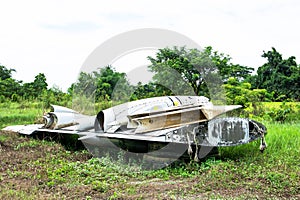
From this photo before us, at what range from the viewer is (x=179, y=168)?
6008 mm

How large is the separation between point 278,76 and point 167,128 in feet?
48.0

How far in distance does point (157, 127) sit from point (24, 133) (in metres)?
4.02

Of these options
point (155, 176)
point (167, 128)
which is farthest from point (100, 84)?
point (155, 176)

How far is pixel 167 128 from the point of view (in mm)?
6438

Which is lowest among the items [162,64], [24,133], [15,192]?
[15,192]

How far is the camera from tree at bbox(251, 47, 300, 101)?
18891 mm

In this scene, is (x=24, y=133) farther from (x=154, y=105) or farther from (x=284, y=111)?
(x=284, y=111)

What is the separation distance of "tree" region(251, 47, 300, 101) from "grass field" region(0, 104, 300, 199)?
1222 cm

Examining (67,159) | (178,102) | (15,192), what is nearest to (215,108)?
(178,102)

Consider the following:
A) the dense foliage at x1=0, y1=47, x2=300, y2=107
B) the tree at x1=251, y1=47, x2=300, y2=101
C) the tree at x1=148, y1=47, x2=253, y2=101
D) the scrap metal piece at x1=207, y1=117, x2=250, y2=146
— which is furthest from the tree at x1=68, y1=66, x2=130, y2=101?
the tree at x1=251, y1=47, x2=300, y2=101

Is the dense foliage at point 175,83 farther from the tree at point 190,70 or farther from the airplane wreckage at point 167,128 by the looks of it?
the airplane wreckage at point 167,128

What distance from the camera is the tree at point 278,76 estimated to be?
18.9m

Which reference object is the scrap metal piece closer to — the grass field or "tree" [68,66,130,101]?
the grass field

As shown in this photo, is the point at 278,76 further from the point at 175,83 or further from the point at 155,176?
the point at 155,176
